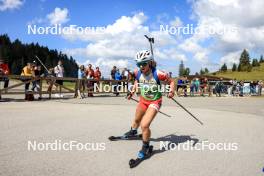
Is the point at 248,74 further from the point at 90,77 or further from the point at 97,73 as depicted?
the point at 90,77

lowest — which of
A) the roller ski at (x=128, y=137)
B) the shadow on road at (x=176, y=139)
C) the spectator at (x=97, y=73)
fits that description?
the shadow on road at (x=176, y=139)

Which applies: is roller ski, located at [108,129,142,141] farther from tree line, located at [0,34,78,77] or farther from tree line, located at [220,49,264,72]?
tree line, located at [220,49,264,72]

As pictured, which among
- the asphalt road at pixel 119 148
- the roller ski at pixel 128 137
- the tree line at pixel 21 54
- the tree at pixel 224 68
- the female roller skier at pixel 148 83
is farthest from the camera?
the tree at pixel 224 68

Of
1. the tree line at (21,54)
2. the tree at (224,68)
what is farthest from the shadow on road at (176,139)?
the tree at (224,68)

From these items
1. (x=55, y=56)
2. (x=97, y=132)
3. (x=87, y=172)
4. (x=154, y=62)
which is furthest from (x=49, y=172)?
(x=55, y=56)

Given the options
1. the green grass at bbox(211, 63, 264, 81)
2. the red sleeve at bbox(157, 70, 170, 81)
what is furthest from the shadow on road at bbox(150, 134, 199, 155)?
the green grass at bbox(211, 63, 264, 81)

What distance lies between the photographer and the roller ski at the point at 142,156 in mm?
5606

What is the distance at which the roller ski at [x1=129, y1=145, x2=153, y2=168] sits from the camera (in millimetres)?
5606

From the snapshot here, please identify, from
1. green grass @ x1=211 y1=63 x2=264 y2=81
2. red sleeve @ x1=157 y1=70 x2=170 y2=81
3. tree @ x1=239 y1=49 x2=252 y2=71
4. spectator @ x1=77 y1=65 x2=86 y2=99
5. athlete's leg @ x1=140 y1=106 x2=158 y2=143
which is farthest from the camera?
tree @ x1=239 y1=49 x2=252 y2=71

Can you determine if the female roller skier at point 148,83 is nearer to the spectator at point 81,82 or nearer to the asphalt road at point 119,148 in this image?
the asphalt road at point 119,148

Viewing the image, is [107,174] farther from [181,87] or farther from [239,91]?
[239,91]

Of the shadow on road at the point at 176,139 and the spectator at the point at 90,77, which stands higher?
the spectator at the point at 90,77

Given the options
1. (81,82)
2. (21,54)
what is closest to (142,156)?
(81,82)

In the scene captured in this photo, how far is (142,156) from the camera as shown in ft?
19.9
